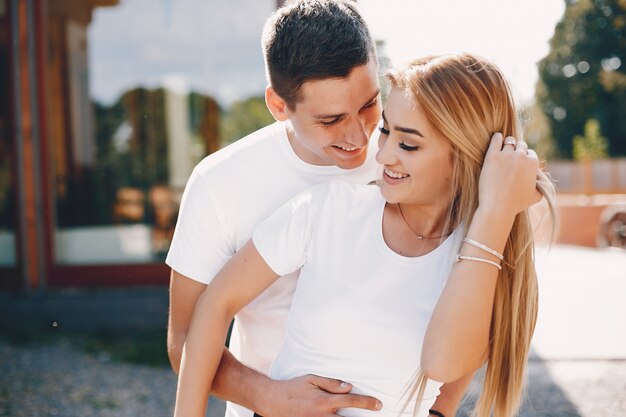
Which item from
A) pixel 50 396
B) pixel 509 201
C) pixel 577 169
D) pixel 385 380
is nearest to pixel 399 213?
pixel 509 201

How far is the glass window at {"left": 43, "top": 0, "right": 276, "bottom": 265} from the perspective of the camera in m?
6.73

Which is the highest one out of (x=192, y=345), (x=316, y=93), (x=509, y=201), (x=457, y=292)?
(x=316, y=93)

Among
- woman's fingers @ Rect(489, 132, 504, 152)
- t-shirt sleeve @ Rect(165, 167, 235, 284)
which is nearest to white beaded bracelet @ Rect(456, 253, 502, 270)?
woman's fingers @ Rect(489, 132, 504, 152)

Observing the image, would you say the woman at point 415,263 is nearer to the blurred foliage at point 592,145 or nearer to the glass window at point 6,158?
the glass window at point 6,158

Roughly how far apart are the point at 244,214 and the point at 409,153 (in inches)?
19.1

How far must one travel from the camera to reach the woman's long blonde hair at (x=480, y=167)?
164 cm

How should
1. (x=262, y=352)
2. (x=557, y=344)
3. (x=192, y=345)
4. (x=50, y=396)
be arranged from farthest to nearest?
(x=557, y=344) < (x=50, y=396) < (x=262, y=352) < (x=192, y=345)

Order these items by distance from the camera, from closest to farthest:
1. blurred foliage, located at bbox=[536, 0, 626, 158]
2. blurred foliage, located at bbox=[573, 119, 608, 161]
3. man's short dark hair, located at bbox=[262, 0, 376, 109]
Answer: man's short dark hair, located at bbox=[262, 0, 376, 109] < blurred foliage, located at bbox=[536, 0, 626, 158] < blurred foliage, located at bbox=[573, 119, 608, 161]

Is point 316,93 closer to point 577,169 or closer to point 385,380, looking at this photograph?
point 385,380

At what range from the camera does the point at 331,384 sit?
5.22 ft

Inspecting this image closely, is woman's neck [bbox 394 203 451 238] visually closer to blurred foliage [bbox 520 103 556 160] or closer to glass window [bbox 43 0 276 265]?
glass window [bbox 43 0 276 265]

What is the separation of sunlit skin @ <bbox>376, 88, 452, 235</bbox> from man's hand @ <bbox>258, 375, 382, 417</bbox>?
1.37 feet

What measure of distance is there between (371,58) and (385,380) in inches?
35.4

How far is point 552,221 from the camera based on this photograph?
1.72 metres
